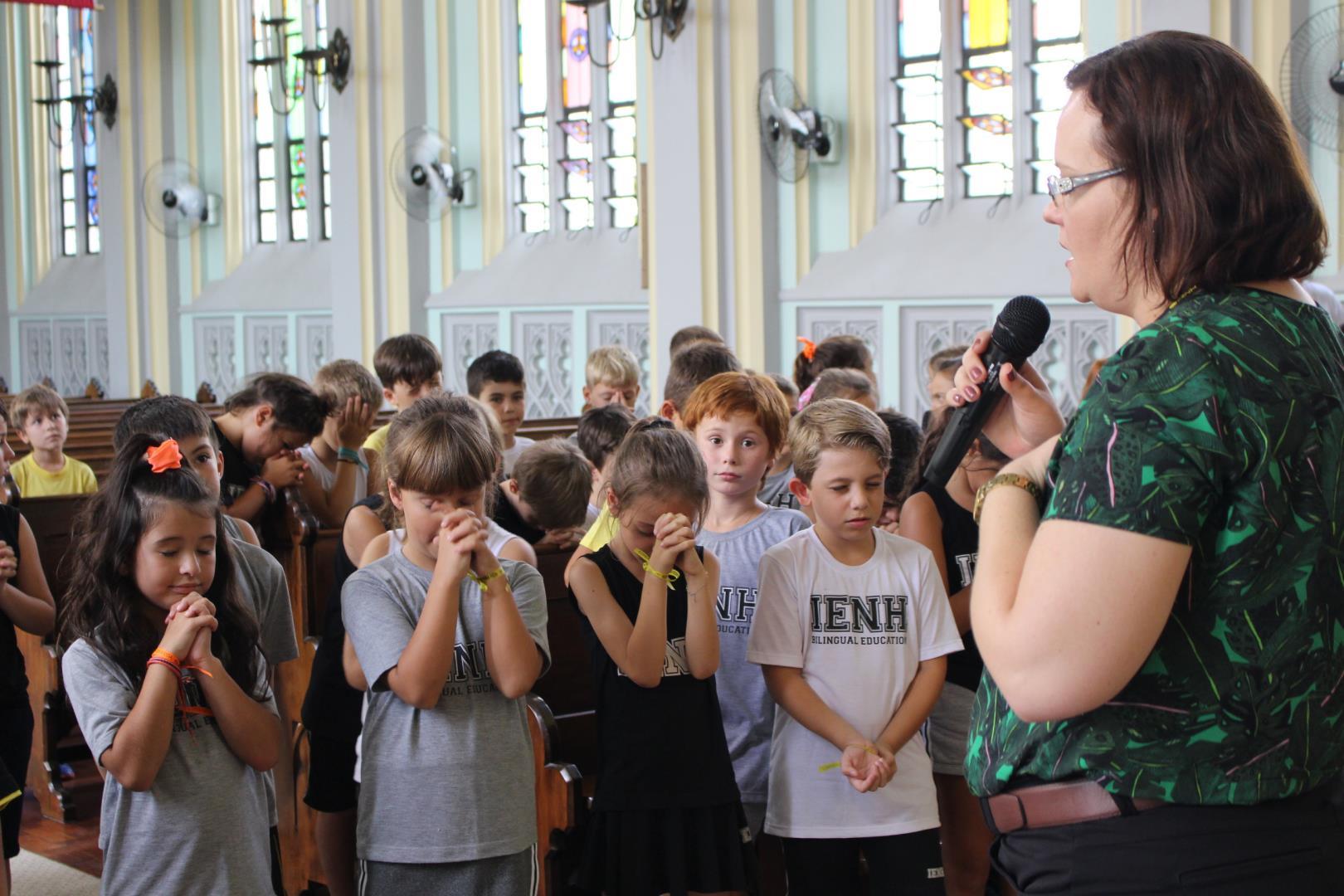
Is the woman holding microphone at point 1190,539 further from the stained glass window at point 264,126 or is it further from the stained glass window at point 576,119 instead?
the stained glass window at point 264,126

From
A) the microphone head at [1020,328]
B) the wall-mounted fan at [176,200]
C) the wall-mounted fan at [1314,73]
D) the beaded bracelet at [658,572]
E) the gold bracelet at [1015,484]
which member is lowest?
the beaded bracelet at [658,572]

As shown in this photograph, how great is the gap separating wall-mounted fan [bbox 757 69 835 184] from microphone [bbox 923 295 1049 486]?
26.9 feet

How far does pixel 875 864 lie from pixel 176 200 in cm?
1462

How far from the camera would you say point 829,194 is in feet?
32.9

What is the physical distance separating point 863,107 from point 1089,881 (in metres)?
8.85

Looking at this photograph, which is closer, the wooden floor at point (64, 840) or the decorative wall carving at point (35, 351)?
the wooden floor at point (64, 840)

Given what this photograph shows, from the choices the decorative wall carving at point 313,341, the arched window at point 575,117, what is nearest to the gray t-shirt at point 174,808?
the arched window at point 575,117

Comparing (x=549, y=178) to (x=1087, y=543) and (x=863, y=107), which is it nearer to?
(x=863, y=107)

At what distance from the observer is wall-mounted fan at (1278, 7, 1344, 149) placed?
7.46 m

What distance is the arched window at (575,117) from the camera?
11727mm

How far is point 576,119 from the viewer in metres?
12.2

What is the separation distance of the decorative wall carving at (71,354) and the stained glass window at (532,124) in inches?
303

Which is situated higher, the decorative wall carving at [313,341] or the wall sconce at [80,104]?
the wall sconce at [80,104]

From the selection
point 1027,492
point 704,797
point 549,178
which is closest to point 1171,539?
point 1027,492
